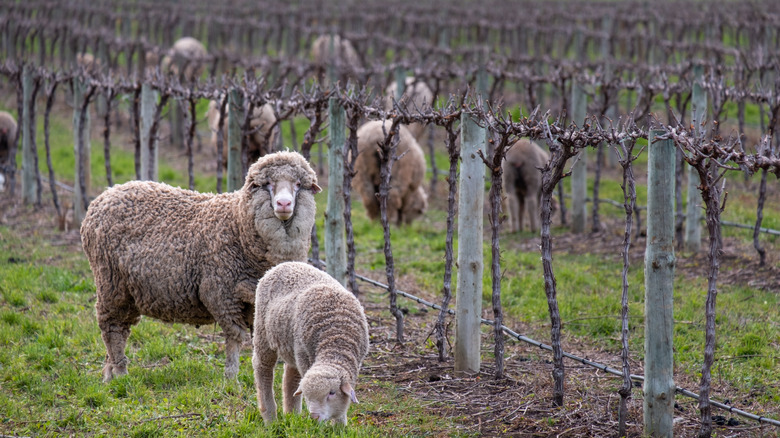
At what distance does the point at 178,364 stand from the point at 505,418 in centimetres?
255

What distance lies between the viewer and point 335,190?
6.62m

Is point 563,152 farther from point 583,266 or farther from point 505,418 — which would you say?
point 583,266

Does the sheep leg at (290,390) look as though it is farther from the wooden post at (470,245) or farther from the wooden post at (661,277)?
the wooden post at (661,277)

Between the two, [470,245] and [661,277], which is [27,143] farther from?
[661,277]

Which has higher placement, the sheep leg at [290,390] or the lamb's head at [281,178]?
the lamb's head at [281,178]

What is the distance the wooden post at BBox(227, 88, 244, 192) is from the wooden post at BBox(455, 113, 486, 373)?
283cm

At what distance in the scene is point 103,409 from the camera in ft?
17.1

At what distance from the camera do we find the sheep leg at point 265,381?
4.88 metres

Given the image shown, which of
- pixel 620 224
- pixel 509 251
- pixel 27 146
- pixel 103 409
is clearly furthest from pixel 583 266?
pixel 27 146

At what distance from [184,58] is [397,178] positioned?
8.98 metres

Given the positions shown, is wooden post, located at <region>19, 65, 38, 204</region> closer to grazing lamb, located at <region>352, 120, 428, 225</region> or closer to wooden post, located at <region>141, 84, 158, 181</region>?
wooden post, located at <region>141, 84, 158, 181</region>

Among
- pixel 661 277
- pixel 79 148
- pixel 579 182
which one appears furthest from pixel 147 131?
pixel 661 277

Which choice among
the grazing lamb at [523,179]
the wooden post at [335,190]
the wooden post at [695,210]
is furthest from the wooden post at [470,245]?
the grazing lamb at [523,179]

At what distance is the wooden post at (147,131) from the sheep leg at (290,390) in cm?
500
